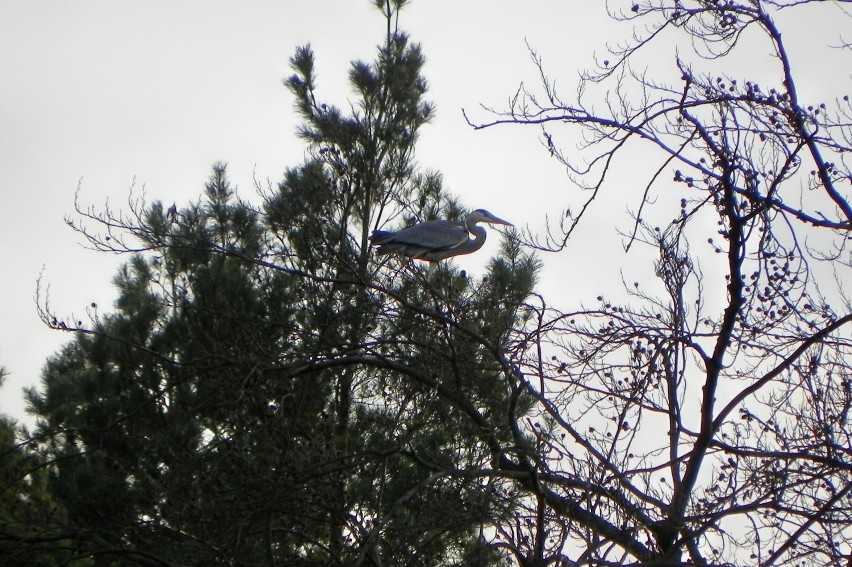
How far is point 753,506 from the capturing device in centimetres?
452

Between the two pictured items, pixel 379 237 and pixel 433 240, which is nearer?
pixel 379 237

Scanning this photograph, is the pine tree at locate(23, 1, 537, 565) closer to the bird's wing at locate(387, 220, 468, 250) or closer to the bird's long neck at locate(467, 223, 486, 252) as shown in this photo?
the bird's wing at locate(387, 220, 468, 250)

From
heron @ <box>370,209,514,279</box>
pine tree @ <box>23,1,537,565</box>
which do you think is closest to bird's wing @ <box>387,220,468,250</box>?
heron @ <box>370,209,514,279</box>

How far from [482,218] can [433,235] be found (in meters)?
1.50

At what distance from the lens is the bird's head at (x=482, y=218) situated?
11152 millimetres

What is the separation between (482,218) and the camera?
11.3 m

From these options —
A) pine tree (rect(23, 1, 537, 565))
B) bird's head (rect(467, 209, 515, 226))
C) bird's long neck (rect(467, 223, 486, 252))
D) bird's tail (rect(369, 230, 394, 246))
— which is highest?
bird's head (rect(467, 209, 515, 226))

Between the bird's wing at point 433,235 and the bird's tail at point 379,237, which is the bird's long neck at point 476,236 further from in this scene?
the bird's tail at point 379,237

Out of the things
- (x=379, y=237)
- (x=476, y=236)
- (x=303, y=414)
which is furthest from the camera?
(x=476, y=236)

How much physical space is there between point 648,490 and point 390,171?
6.31 metres

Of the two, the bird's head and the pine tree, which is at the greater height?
the bird's head

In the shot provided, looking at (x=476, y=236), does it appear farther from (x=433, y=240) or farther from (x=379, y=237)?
(x=379, y=237)

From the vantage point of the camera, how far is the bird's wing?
940cm

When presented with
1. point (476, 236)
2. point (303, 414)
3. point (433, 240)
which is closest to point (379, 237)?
point (433, 240)
